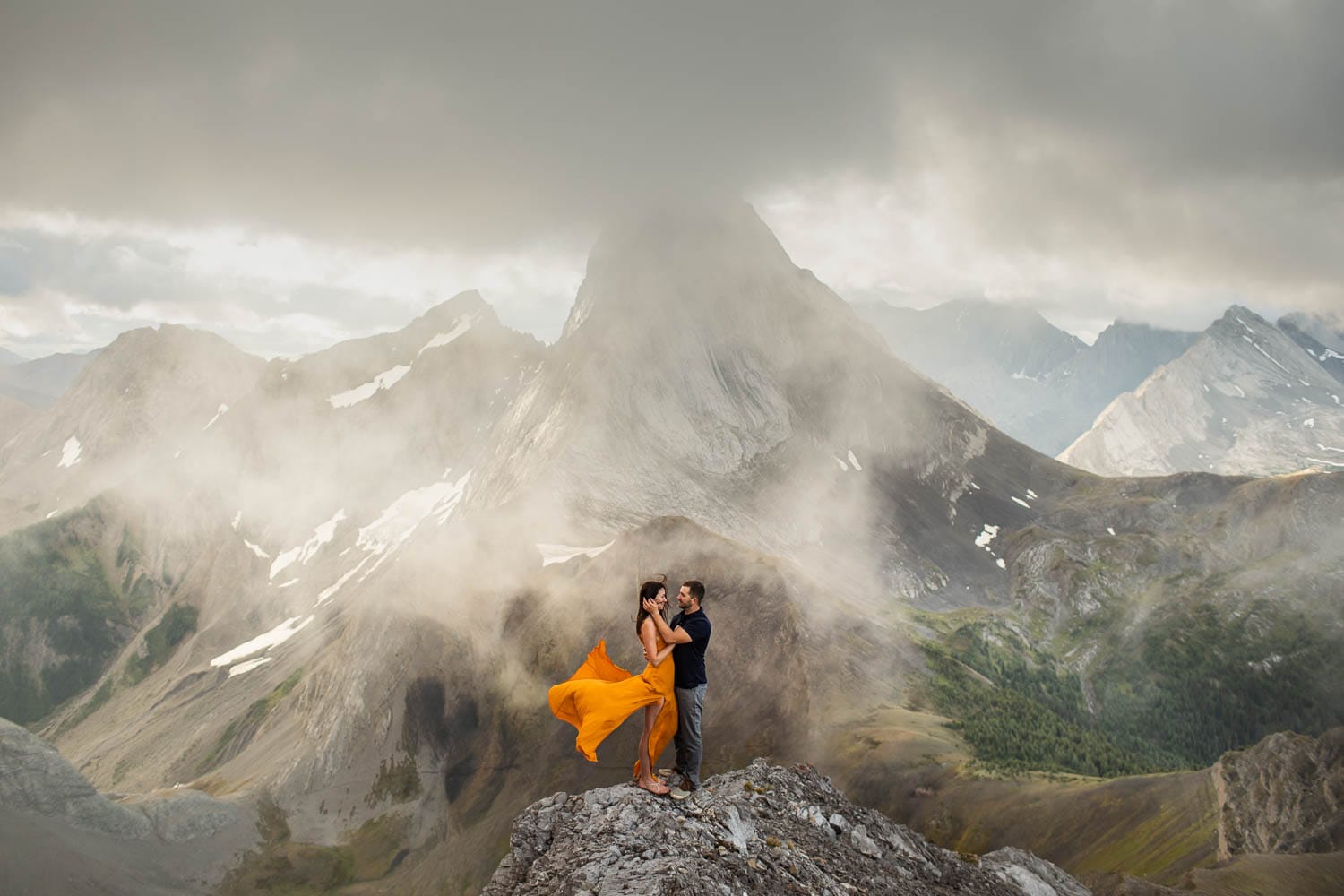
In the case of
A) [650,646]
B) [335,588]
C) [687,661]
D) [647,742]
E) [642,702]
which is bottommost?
[335,588]

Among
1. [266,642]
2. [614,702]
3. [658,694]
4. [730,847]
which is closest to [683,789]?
[730,847]

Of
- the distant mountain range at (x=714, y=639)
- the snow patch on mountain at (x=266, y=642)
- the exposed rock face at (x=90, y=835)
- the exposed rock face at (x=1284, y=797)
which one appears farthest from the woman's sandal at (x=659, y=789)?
the snow patch on mountain at (x=266, y=642)

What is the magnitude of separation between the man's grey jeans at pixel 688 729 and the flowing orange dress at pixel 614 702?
159 mm

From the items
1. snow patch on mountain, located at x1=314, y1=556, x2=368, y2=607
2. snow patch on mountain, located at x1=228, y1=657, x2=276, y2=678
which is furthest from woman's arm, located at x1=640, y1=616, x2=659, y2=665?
snow patch on mountain, located at x1=314, y1=556, x2=368, y2=607

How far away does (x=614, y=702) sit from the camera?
15797 millimetres

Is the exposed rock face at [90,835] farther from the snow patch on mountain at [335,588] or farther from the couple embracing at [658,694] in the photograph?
the snow patch on mountain at [335,588]

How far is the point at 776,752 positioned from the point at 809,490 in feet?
349

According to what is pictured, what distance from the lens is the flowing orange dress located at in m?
15.7

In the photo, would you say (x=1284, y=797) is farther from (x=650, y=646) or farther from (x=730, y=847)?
(x=650, y=646)

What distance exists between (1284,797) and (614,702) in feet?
198

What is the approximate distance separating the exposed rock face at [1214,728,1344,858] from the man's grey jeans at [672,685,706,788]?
51758 mm

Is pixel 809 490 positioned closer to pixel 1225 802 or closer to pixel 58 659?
pixel 1225 802

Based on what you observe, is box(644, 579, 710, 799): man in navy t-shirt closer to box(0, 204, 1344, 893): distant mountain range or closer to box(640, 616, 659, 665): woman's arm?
box(640, 616, 659, 665): woman's arm

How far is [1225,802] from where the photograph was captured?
53.6m
